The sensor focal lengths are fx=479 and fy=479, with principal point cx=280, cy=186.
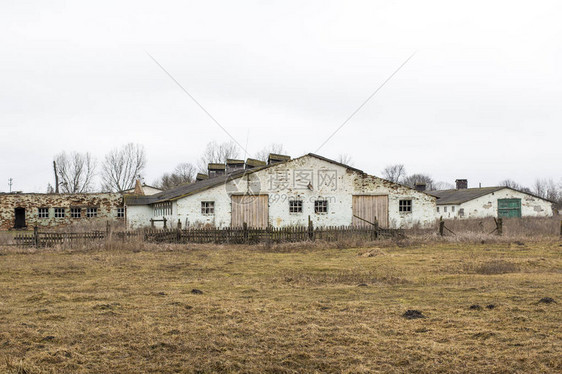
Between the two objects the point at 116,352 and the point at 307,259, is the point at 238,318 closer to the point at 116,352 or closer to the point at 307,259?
the point at 116,352

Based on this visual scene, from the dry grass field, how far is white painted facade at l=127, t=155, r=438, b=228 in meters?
10.7

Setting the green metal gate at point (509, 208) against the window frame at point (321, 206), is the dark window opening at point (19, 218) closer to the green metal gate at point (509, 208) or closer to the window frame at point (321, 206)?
the window frame at point (321, 206)

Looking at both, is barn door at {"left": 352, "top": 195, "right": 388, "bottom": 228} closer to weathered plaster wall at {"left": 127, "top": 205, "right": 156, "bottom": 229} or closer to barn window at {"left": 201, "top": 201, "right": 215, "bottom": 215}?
barn window at {"left": 201, "top": 201, "right": 215, "bottom": 215}

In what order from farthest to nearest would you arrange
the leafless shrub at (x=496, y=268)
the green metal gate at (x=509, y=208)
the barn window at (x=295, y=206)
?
the green metal gate at (x=509, y=208)
the barn window at (x=295, y=206)
the leafless shrub at (x=496, y=268)

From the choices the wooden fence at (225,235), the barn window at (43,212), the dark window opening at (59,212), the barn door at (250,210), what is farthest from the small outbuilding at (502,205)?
the barn window at (43,212)

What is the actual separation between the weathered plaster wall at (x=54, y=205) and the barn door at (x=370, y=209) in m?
21.9

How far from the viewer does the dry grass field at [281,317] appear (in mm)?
5383

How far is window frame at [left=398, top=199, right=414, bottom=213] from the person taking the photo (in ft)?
90.9

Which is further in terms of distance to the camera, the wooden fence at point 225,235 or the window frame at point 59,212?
the window frame at point 59,212

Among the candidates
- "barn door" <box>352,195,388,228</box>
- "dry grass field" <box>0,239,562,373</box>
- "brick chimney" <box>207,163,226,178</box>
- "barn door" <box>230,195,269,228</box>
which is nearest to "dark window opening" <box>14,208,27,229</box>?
"brick chimney" <box>207,163,226,178</box>

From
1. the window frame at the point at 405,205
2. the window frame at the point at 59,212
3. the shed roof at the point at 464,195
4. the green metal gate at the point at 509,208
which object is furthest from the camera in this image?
the shed roof at the point at 464,195

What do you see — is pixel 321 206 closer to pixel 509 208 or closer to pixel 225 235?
pixel 225 235

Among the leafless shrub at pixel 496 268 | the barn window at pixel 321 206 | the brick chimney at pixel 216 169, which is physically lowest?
the leafless shrub at pixel 496 268

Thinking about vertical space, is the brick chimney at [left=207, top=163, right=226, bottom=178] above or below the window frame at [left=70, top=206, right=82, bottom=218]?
above
